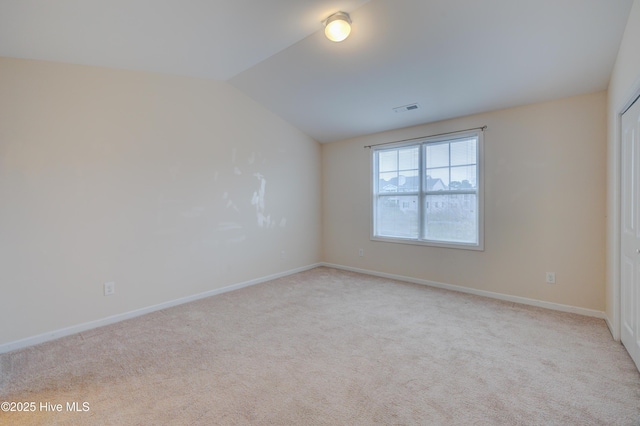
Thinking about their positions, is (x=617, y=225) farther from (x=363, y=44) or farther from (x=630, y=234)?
(x=363, y=44)

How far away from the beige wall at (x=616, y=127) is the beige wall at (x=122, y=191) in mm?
3852

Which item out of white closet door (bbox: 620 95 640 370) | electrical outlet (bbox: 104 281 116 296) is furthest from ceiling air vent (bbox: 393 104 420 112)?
electrical outlet (bbox: 104 281 116 296)

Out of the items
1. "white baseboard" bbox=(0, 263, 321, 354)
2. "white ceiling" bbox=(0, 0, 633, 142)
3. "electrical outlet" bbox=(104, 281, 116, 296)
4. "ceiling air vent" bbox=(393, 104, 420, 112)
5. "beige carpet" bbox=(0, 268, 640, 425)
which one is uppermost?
"white ceiling" bbox=(0, 0, 633, 142)

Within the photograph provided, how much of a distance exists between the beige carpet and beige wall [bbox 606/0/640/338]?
39cm

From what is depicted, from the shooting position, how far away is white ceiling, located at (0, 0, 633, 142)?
2.17 metres

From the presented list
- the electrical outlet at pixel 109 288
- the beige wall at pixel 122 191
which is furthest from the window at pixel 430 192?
the electrical outlet at pixel 109 288

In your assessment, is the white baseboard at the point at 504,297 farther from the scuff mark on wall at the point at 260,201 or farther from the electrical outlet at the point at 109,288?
the electrical outlet at the point at 109,288

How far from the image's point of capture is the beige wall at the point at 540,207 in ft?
9.85

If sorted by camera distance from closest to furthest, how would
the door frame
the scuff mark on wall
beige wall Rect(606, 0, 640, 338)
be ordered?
beige wall Rect(606, 0, 640, 338)
the door frame
the scuff mark on wall

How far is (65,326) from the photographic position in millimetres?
2715

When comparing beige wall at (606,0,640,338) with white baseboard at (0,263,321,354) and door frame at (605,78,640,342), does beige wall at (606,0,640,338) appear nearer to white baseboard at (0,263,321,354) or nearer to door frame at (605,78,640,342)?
door frame at (605,78,640,342)

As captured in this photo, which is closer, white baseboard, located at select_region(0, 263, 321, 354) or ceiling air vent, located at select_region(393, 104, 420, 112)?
white baseboard, located at select_region(0, 263, 321, 354)

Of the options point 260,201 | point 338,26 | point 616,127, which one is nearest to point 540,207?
point 616,127

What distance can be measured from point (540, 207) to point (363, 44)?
2619 millimetres
